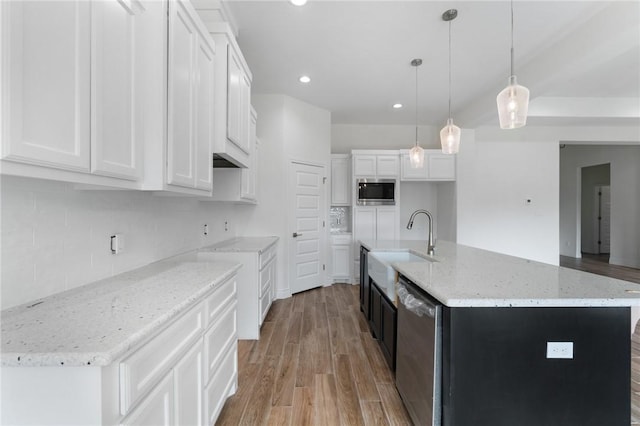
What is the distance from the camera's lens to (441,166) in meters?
5.02

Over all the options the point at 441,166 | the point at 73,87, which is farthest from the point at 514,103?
the point at 441,166

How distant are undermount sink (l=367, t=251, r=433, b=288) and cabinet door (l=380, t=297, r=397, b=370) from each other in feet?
0.58

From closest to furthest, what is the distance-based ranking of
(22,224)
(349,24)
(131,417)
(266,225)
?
1. (131,417)
2. (22,224)
3. (349,24)
4. (266,225)

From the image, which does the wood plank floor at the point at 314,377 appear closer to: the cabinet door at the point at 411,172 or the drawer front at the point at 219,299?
the drawer front at the point at 219,299

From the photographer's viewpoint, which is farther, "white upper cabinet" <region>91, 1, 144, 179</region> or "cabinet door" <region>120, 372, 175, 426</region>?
"white upper cabinet" <region>91, 1, 144, 179</region>

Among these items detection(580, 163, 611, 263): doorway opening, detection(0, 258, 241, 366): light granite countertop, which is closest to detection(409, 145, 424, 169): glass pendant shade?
detection(0, 258, 241, 366): light granite countertop

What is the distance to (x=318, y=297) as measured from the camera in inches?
164

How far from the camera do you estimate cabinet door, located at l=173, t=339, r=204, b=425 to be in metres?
1.11

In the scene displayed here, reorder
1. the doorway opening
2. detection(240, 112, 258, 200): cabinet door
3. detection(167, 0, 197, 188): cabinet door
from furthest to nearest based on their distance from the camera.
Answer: the doorway opening
detection(240, 112, 258, 200): cabinet door
detection(167, 0, 197, 188): cabinet door

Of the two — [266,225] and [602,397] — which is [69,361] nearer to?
[602,397]

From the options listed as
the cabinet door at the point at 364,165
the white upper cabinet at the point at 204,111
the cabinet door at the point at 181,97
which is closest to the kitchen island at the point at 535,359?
the cabinet door at the point at 181,97

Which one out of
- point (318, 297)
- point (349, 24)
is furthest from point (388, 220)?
point (349, 24)

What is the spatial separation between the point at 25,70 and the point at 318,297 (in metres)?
3.89

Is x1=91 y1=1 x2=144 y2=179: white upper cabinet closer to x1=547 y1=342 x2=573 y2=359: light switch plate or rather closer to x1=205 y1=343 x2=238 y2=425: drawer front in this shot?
x1=205 y1=343 x2=238 y2=425: drawer front
